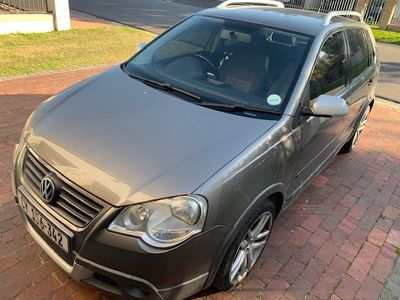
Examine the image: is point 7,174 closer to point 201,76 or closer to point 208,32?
point 201,76

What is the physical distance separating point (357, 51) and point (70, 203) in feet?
11.3

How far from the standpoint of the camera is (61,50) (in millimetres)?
8117

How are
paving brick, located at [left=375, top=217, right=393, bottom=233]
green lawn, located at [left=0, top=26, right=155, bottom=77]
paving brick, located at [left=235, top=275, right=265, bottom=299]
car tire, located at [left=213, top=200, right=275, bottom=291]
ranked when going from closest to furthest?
car tire, located at [left=213, top=200, right=275, bottom=291], paving brick, located at [left=235, top=275, right=265, bottom=299], paving brick, located at [left=375, top=217, right=393, bottom=233], green lawn, located at [left=0, top=26, right=155, bottom=77]

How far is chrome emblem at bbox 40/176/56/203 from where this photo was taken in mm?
2010

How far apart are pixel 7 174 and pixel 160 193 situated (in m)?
2.39

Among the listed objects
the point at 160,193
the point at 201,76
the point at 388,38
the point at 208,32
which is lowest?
the point at 388,38

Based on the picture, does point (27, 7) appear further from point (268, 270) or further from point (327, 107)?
point (268, 270)

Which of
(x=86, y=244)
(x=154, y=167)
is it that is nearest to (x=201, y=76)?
(x=154, y=167)

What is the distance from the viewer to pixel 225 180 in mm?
2008

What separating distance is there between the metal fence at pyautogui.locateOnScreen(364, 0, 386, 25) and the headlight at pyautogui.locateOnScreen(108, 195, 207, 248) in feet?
72.3

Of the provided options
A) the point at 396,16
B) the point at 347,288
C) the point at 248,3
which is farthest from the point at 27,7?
the point at 396,16

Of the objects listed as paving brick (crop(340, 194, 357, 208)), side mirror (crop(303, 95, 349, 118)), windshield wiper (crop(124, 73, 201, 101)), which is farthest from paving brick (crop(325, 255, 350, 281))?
windshield wiper (crop(124, 73, 201, 101))

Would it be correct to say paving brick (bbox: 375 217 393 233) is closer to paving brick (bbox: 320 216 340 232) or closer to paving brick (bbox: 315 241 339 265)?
paving brick (bbox: 320 216 340 232)

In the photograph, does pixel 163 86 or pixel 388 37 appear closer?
pixel 163 86
